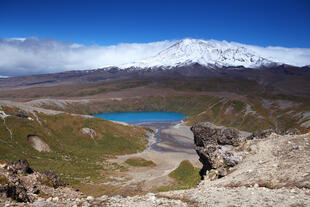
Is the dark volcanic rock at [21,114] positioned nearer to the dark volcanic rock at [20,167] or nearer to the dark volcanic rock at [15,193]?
the dark volcanic rock at [20,167]

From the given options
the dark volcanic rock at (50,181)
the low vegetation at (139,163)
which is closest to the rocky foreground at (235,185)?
the dark volcanic rock at (50,181)

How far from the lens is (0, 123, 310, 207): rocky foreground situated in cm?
1472

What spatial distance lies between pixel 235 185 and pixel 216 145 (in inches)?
665

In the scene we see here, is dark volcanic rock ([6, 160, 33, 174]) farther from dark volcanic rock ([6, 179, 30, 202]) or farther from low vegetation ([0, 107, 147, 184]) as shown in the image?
low vegetation ([0, 107, 147, 184])

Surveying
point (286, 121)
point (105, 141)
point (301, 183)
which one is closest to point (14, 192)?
point (301, 183)

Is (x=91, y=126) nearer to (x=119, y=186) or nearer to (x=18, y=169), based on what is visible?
(x=119, y=186)

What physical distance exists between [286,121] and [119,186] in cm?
15254

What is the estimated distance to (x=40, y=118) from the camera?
94750mm

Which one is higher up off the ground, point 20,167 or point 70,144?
point 20,167

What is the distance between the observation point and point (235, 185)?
19578 mm

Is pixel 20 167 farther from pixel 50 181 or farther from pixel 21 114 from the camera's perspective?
pixel 21 114

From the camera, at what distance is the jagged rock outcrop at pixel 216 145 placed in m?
28.9

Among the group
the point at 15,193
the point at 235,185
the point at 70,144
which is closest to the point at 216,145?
the point at 235,185

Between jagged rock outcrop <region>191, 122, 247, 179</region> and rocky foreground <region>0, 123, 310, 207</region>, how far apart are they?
130mm
